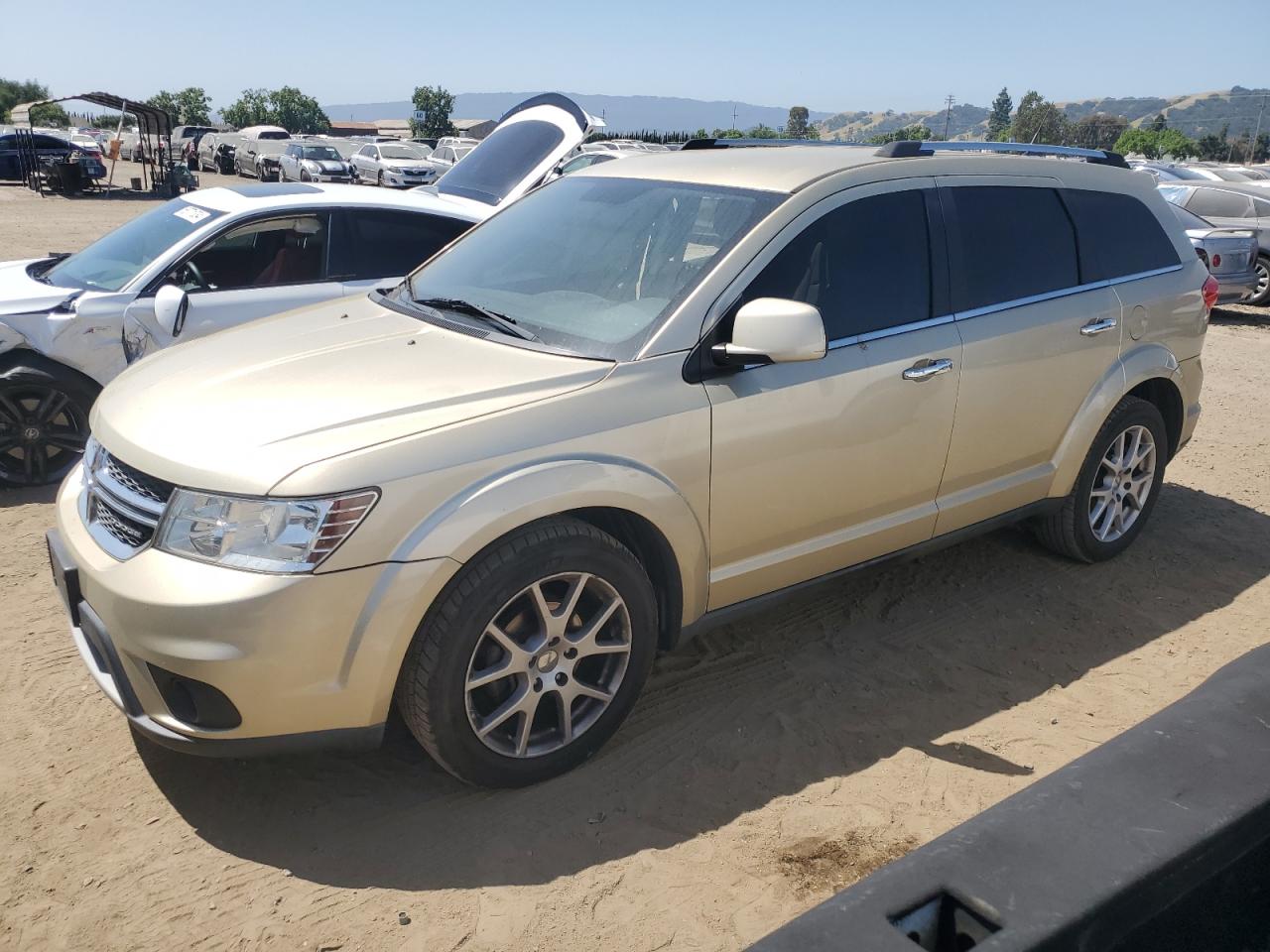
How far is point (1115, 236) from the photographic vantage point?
15.4 ft

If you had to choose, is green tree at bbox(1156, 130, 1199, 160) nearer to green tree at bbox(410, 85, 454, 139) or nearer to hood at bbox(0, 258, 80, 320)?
green tree at bbox(410, 85, 454, 139)

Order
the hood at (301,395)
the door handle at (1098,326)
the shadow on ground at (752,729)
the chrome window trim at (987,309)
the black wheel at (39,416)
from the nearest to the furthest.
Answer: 1. the hood at (301,395)
2. the shadow on ground at (752,729)
3. the chrome window trim at (987,309)
4. the door handle at (1098,326)
5. the black wheel at (39,416)

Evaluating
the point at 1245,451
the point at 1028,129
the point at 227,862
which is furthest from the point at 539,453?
the point at 1028,129

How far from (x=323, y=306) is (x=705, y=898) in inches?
106

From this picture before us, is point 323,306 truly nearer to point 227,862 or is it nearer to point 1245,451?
point 227,862

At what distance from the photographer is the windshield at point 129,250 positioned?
5.93m

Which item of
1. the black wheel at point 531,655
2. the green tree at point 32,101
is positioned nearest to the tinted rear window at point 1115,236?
the black wheel at point 531,655

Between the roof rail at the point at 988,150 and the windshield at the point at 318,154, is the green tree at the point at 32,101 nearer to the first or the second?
the windshield at the point at 318,154

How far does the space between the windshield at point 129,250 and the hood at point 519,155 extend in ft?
5.52

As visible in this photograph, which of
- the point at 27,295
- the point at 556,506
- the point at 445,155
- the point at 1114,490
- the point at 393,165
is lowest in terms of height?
the point at 1114,490

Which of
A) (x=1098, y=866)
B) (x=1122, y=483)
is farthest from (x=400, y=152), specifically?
(x=1098, y=866)

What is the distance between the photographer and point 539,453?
2.99m

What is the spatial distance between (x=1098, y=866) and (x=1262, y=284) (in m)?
15.2

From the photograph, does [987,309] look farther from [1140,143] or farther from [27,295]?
[1140,143]
